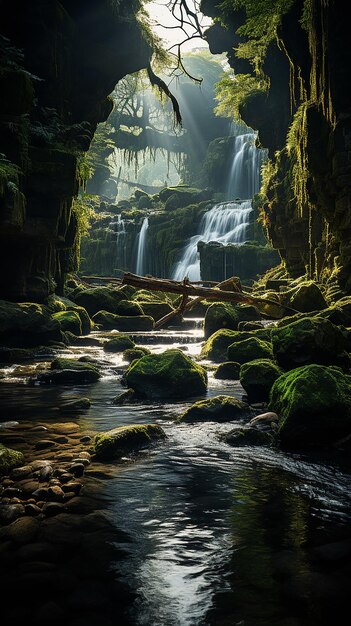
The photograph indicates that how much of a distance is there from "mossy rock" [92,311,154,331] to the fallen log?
279 centimetres

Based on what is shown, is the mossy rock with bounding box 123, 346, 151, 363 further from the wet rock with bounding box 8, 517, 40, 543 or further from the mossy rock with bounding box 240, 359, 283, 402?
the wet rock with bounding box 8, 517, 40, 543

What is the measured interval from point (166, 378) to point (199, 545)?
4.92 metres

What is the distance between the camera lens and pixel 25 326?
13.2 metres

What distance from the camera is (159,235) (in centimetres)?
4056

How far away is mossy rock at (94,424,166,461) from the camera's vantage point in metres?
4.69

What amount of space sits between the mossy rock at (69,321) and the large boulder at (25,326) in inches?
73.5

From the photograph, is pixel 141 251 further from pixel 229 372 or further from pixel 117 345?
pixel 229 372

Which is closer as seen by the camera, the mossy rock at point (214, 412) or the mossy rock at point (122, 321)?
the mossy rock at point (214, 412)

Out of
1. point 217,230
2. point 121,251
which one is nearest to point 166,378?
point 217,230

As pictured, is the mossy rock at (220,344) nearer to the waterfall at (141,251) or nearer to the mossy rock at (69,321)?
the mossy rock at (69,321)

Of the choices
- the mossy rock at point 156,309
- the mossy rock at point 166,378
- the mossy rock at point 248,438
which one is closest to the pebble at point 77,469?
the mossy rock at point 248,438

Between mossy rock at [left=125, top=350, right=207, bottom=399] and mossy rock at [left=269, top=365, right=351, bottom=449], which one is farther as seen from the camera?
mossy rock at [left=125, top=350, right=207, bottom=399]

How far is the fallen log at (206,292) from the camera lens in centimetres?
1587

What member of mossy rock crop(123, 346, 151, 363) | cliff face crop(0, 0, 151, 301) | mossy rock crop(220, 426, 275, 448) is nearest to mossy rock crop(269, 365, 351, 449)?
mossy rock crop(220, 426, 275, 448)
